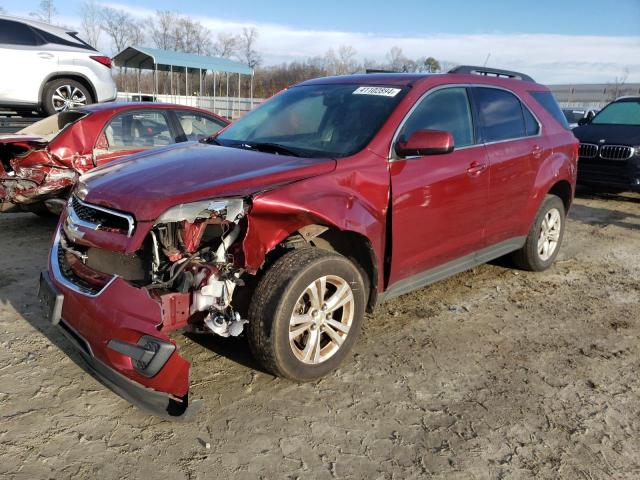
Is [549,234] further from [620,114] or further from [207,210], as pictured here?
[620,114]

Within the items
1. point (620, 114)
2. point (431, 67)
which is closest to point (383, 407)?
point (620, 114)

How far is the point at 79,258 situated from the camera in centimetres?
310

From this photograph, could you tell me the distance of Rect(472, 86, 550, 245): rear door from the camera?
433cm

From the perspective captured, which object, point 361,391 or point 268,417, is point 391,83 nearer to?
point 361,391

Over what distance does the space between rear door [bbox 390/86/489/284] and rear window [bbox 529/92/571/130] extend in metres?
1.33

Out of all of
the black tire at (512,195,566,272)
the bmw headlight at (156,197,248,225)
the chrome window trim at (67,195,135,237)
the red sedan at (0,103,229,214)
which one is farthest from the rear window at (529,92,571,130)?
the red sedan at (0,103,229,214)

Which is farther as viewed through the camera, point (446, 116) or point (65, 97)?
point (65, 97)

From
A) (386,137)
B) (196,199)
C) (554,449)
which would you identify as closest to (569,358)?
(554,449)

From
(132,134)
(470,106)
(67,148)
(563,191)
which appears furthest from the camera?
(132,134)

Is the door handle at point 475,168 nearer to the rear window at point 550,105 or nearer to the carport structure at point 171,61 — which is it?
the rear window at point 550,105

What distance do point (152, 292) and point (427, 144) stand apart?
194 cm

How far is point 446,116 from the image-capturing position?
159 inches

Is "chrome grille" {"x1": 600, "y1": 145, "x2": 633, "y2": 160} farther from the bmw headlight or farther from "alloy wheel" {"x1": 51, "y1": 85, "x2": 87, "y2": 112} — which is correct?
"alloy wheel" {"x1": 51, "y1": 85, "x2": 87, "y2": 112}

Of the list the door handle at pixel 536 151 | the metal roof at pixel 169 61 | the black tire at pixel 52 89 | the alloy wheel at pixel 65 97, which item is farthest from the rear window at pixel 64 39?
the metal roof at pixel 169 61
